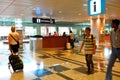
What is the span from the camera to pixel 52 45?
41.3 feet

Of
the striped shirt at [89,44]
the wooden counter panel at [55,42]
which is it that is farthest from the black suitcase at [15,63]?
the wooden counter panel at [55,42]

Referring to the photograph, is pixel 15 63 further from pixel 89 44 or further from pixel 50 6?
A: pixel 50 6

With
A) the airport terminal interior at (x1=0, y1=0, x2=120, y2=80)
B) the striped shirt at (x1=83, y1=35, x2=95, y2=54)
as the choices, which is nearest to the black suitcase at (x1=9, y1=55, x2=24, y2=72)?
the airport terminal interior at (x1=0, y1=0, x2=120, y2=80)

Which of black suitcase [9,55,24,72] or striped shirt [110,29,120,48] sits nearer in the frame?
striped shirt [110,29,120,48]

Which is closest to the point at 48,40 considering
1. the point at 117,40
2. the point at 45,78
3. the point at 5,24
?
the point at 45,78

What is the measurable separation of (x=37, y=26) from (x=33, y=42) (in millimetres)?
16611

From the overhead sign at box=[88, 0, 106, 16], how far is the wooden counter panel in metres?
6.84

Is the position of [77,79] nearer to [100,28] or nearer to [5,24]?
[100,28]

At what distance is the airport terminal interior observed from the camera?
4910mm

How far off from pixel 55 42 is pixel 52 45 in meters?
0.35

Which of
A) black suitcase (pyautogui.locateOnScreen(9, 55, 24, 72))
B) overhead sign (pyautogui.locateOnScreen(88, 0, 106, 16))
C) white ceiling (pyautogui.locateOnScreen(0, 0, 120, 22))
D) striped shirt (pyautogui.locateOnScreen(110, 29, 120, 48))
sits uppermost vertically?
white ceiling (pyautogui.locateOnScreen(0, 0, 120, 22))

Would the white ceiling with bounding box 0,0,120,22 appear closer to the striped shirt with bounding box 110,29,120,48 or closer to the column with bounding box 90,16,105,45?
the striped shirt with bounding box 110,29,120,48

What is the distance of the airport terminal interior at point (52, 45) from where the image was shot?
4910 mm

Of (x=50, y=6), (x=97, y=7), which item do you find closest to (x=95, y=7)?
(x=97, y=7)
